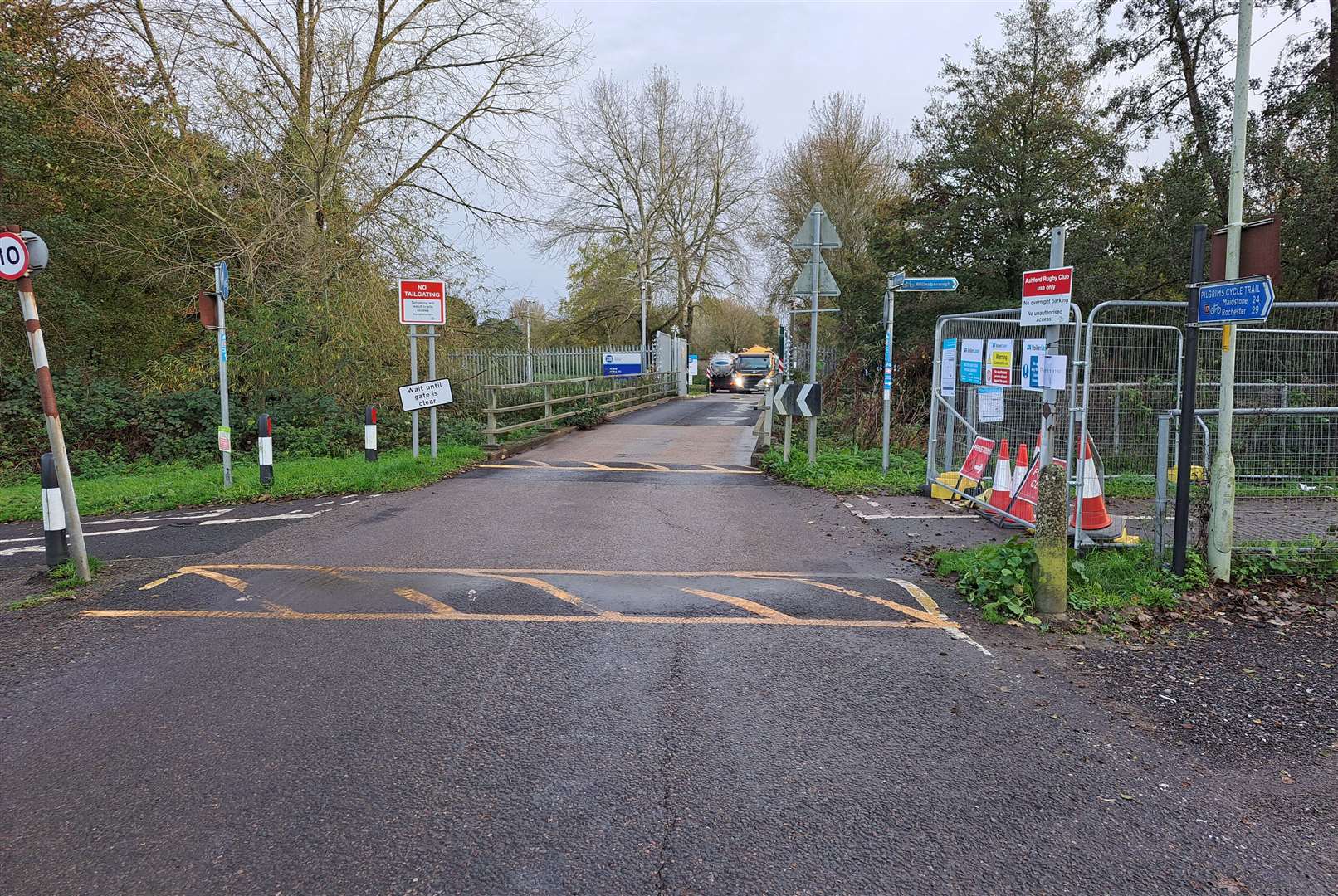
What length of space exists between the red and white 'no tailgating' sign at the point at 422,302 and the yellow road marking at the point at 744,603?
26.7ft

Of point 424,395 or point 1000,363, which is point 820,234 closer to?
point 1000,363

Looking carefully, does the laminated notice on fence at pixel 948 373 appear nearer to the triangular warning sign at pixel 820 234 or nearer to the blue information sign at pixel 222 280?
the triangular warning sign at pixel 820 234

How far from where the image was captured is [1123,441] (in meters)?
10.5

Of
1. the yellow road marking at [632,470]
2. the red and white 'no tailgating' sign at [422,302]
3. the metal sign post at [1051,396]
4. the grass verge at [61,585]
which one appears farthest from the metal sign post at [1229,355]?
the red and white 'no tailgating' sign at [422,302]

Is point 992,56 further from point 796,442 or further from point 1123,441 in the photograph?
point 1123,441

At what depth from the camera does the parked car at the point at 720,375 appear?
4810 centimetres

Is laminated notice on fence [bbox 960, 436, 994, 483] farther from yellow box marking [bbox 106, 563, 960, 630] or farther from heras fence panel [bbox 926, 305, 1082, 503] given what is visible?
yellow box marking [bbox 106, 563, 960, 630]

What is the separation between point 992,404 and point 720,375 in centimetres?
3900

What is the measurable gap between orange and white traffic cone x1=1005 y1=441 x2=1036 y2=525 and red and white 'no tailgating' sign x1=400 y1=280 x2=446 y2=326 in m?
8.65

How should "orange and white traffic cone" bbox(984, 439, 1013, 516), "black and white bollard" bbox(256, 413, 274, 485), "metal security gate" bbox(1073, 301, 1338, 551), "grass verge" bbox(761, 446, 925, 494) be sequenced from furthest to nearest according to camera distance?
"black and white bollard" bbox(256, 413, 274, 485), "grass verge" bbox(761, 446, 925, 494), "orange and white traffic cone" bbox(984, 439, 1013, 516), "metal security gate" bbox(1073, 301, 1338, 551)

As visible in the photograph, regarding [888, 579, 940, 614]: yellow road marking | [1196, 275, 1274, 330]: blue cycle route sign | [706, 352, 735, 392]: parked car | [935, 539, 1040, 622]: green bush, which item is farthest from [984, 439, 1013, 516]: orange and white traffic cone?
[706, 352, 735, 392]: parked car

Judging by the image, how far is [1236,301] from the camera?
574 centimetres

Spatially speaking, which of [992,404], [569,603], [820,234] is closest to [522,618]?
[569,603]

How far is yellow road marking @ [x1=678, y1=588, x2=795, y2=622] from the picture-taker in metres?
5.62
